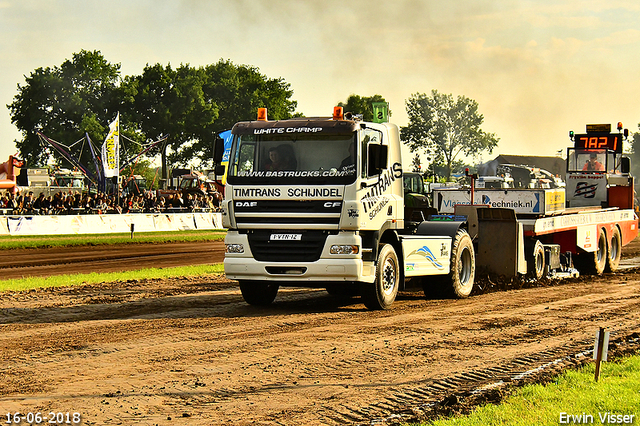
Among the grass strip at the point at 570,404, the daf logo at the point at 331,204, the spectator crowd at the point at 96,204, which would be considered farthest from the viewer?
the spectator crowd at the point at 96,204

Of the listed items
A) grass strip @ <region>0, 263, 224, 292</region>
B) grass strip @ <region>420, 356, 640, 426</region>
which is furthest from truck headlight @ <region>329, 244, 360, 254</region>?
grass strip @ <region>0, 263, 224, 292</region>

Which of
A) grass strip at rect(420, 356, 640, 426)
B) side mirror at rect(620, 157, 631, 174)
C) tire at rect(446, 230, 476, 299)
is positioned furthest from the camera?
side mirror at rect(620, 157, 631, 174)

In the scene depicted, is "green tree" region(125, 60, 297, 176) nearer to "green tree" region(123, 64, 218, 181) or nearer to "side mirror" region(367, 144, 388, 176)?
"green tree" region(123, 64, 218, 181)

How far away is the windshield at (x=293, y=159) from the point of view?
11.4m

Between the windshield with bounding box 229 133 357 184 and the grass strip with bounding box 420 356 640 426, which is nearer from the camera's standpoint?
the grass strip with bounding box 420 356 640 426

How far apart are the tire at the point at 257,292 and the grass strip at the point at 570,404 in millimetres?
6600

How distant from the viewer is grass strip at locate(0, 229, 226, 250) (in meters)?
28.3

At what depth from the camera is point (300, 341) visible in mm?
9375

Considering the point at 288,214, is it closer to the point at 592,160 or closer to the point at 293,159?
the point at 293,159

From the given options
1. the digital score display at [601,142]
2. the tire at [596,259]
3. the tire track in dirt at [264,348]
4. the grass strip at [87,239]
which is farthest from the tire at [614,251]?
the grass strip at [87,239]

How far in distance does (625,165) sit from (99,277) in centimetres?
1533

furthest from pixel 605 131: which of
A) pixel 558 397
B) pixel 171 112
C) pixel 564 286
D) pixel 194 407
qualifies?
pixel 171 112

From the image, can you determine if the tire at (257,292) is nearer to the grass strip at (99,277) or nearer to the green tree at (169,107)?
the grass strip at (99,277)

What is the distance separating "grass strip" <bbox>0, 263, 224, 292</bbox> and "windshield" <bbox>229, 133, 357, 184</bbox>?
693 cm
